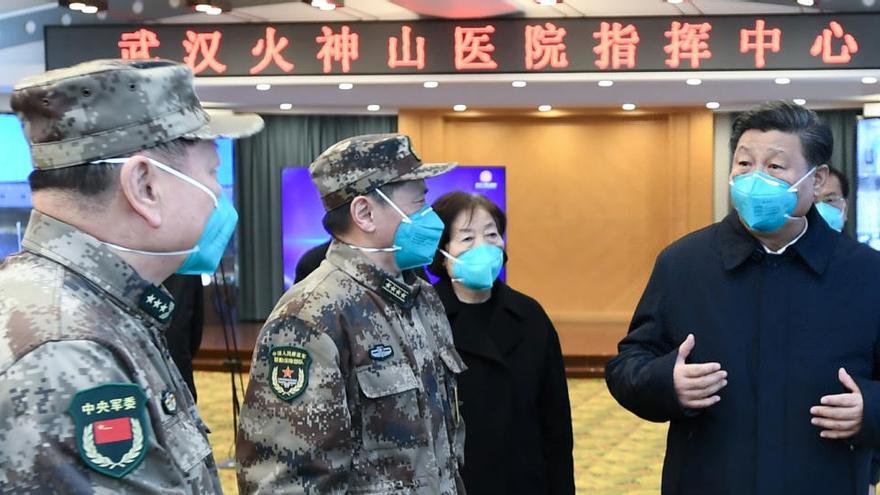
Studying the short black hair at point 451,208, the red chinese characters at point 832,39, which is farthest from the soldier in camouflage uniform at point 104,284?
the red chinese characters at point 832,39

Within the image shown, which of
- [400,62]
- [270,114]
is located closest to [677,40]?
[400,62]

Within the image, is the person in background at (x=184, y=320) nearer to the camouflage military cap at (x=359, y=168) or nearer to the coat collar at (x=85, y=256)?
the camouflage military cap at (x=359, y=168)

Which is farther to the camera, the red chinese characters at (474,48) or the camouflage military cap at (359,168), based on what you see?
the red chinese characters at (474,48)

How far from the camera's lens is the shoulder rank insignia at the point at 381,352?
6.09 ft

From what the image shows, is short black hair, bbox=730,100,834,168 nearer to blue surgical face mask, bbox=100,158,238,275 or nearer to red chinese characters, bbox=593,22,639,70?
blue surgical face mask, bbox=100,158,238,275

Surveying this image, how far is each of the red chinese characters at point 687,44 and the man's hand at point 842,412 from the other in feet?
14.6

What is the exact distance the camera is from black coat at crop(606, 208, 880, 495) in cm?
190

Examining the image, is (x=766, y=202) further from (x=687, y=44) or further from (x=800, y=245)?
(x=687, y=44)

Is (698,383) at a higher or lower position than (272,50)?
lower

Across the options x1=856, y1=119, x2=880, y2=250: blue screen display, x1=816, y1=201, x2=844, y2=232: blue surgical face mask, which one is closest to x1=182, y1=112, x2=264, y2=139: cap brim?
x1=816, y1=201, x2=844, y2=232: blue surgical face mask

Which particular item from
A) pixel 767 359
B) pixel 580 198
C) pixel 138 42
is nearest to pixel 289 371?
pixel 767 359

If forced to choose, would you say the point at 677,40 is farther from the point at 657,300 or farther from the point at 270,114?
the point at 270,114

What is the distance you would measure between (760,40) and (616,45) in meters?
0.86

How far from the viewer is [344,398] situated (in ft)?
5.80
